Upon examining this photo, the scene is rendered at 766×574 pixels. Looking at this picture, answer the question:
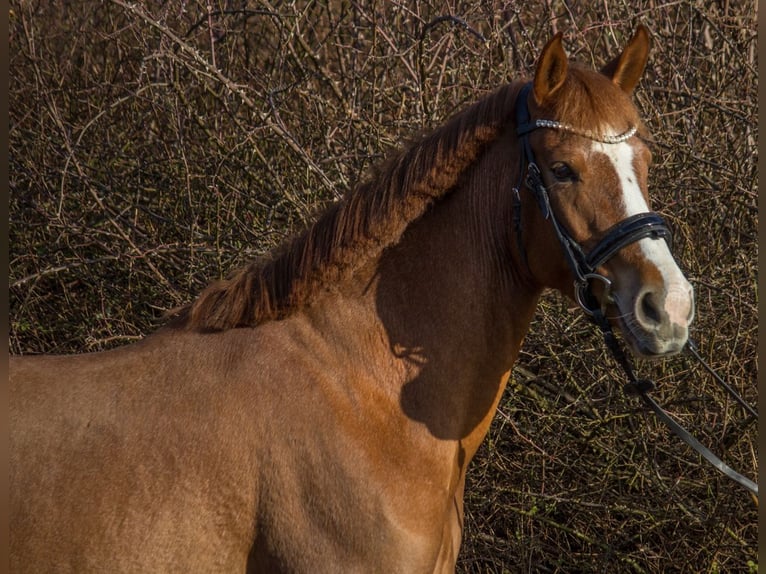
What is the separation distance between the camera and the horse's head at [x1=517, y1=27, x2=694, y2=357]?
7.34ft

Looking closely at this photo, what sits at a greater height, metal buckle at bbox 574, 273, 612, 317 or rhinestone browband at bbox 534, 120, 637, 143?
rhinestone browband at bbox 534, 120, 637, 143

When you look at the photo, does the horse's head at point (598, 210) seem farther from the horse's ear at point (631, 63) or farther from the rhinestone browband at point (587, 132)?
the horse's ear at point (631, 63)

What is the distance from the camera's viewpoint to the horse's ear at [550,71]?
7.97 feet

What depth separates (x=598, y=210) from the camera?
235cm

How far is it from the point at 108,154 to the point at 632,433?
129 inches

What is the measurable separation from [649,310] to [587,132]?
0.51m

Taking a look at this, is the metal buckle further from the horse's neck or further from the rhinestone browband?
the rhinestone browband

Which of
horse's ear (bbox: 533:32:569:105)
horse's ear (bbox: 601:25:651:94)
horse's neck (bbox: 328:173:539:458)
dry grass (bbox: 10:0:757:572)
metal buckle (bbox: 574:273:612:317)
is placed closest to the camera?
metal buckle (bbox: 574:273:612:317)

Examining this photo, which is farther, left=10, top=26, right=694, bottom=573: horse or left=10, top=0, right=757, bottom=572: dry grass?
left=10, top=0, right=757, bottom=572: dry grass

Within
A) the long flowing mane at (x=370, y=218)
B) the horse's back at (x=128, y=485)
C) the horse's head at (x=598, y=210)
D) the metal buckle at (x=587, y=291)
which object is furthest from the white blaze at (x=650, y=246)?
the horse's back at (x=128, y=485)

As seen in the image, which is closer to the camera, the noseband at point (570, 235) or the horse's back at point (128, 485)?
the noseband at point (570, 235)

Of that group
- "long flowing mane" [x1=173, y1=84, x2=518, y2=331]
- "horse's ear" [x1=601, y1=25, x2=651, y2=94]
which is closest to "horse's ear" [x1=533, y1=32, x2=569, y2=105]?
"long flowing mane" [x1=173, y1=84, x2=518, y2=331]

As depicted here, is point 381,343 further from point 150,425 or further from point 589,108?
point 589,108

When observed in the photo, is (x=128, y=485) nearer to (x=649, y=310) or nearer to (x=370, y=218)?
(x=370, y=218)
